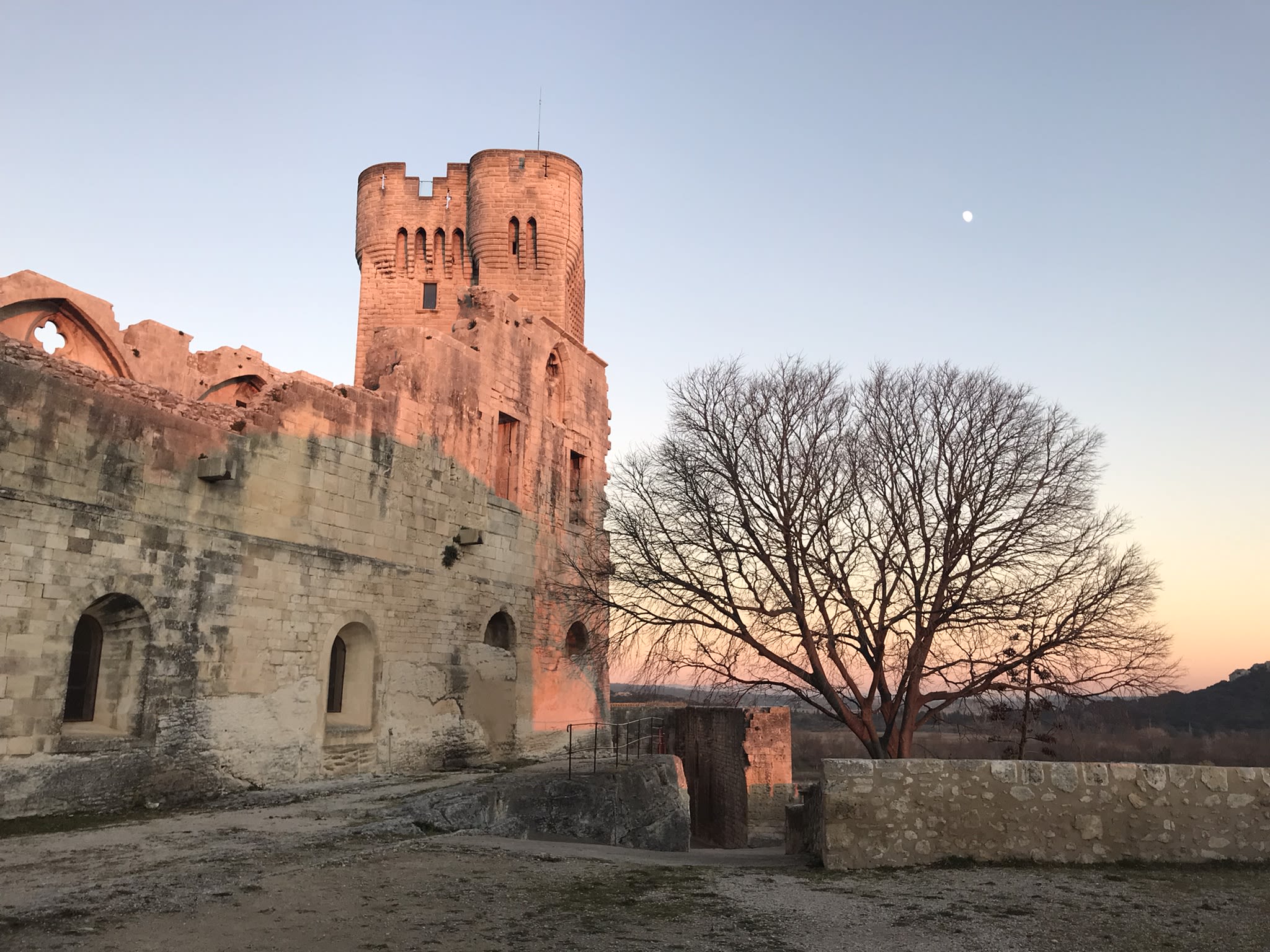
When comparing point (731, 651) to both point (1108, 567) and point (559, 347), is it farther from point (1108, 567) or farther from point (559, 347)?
point (559, 347)

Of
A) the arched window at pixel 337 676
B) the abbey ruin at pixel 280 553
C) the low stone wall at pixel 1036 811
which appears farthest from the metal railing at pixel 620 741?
the low stone wall at pixel 1036 811

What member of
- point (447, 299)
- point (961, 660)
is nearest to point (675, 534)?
point (961, 660)

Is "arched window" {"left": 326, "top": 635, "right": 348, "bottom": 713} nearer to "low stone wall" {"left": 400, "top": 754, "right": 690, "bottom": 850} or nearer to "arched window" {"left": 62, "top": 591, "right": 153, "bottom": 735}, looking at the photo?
"low stone wall" {"left": 400, "top": 754, "right": 690, "bottom": 850}

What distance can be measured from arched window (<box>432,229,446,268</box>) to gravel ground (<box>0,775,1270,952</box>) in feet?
74.8

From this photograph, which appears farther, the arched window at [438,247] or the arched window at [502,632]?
the arched window at [438,247]

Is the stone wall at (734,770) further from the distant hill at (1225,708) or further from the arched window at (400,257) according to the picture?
the distant hill at (1225,708)

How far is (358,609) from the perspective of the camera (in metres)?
14.1

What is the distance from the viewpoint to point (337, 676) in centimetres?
1436

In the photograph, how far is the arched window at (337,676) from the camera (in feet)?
46.8

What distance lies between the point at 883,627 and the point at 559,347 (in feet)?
32.0

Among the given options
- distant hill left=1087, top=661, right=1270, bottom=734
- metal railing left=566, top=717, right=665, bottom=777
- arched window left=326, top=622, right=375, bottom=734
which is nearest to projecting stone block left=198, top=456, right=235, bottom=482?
arched window left=326, top=622, right=375, bottom=734

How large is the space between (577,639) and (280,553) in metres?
9.02

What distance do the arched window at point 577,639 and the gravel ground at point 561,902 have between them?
11586 millimetres

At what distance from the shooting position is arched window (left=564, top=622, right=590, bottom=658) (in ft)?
66.3
